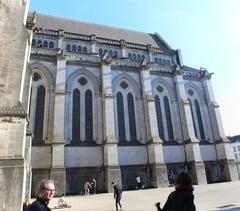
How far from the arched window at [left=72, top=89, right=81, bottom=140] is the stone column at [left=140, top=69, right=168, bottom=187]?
23.2 ft

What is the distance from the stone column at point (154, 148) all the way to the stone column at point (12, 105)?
13.1 metres

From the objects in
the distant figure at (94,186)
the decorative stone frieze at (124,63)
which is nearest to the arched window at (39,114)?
the distant figure at (94,186)

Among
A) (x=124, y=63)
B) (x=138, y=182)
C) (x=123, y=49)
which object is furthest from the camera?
(x=123, y=49)

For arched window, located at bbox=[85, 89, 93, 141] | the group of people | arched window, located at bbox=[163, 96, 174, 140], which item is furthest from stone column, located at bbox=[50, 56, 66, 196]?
the group of people

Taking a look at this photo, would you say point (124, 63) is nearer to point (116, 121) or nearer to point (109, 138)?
point (116, 121)

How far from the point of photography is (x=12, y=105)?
427 inches

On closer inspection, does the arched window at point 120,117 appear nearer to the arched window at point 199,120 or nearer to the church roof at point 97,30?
the arched window at point 199,120

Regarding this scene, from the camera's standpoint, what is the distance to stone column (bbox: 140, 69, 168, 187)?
69.9ft

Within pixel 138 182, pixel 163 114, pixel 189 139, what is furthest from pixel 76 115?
pixel 189 139

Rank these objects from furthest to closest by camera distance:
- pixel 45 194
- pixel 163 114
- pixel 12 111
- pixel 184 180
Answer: pixel 163 114 < pixel 12 111 < pixel 184 180 < pixel 45 194

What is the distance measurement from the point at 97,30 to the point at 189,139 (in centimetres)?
2216

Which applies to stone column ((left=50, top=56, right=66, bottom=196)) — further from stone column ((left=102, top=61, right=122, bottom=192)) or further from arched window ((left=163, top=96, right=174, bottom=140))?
arched window ((left=163, top=96, right=174, bottom=140))

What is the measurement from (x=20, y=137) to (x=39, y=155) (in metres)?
9.58

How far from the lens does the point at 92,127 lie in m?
22.0
